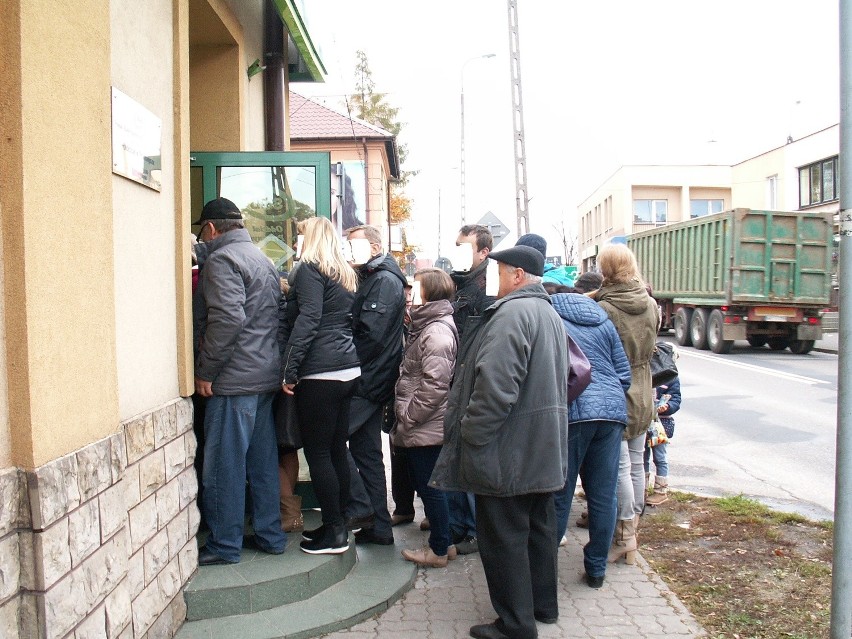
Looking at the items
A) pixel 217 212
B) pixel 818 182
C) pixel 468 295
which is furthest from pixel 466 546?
pixel 818 182

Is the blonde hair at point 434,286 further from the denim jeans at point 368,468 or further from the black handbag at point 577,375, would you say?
the black handbag at point 577,375

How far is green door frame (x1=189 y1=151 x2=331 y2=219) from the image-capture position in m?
5.50

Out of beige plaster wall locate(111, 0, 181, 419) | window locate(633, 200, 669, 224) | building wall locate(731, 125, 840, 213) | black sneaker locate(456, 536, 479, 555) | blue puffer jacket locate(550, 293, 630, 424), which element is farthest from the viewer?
window locate(633, 200, 669, 224)

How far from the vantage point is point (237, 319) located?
12.7ft

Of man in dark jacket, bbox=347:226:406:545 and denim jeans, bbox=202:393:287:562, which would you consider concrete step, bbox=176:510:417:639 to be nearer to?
denim jeans, bbox=202:393:287:562

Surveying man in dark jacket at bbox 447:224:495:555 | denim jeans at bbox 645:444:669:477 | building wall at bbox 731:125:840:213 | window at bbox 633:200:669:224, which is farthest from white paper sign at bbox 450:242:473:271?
window at bbox 633:200:669:224

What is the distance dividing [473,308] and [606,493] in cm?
148

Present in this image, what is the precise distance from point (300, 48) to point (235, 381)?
3719 mm

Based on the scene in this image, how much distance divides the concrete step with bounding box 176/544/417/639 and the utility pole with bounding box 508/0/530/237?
13442mm

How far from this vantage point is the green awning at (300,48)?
5.85 m

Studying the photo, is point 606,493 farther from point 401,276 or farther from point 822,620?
point 401,276

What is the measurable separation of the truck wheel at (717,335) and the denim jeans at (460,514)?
14.7 metres

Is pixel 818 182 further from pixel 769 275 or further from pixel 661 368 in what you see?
pixel 661 368

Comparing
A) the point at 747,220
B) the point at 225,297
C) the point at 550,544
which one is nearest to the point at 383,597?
the point at 550,544
